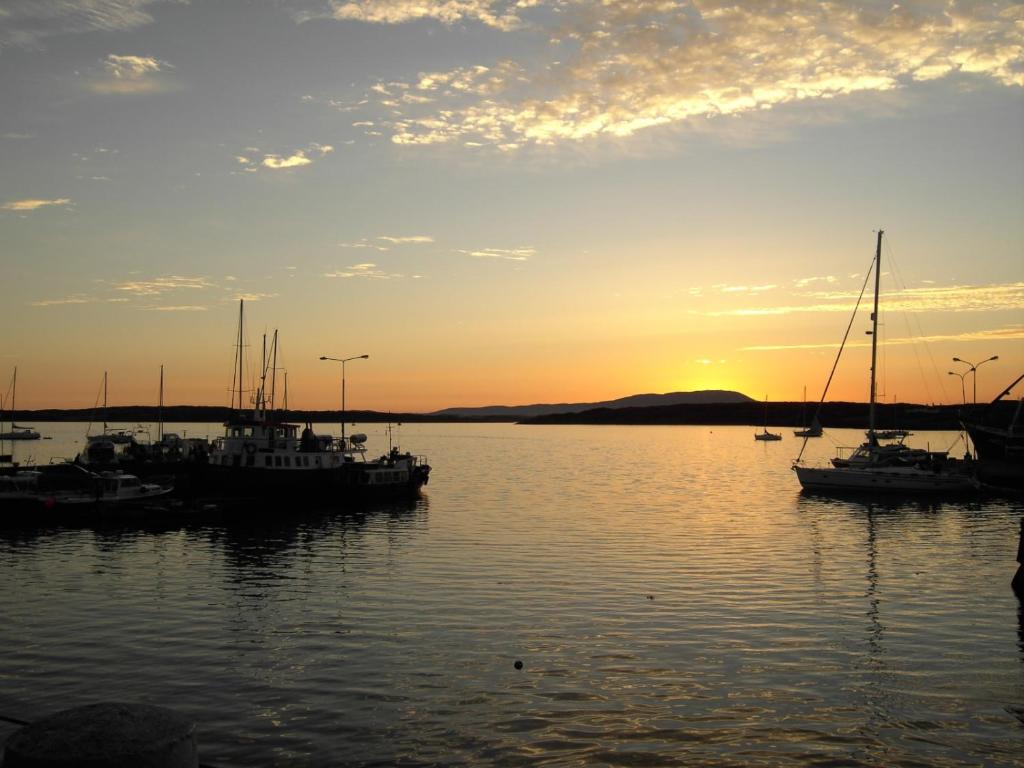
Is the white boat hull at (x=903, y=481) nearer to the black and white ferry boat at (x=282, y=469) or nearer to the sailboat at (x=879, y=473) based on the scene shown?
the sailboat at (x=879, y=473)

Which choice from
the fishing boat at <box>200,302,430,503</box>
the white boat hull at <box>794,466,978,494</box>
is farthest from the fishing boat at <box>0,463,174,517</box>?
the white boat hull at <box>794,466,978,494</box>

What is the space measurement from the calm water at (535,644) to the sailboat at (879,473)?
26314mm

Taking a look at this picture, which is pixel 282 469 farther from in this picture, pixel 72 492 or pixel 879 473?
pixel 879 473

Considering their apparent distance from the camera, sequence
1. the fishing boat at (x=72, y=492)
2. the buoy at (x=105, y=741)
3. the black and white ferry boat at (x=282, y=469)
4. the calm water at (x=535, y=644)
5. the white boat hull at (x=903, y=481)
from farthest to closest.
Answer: the white boat hull at (x=903, y=481) → the black and white ferry boat at (x=282, y=469) → the fishing boat at (x=72, y=492) → the calm water at (x=535, y=644) → the buoy at (x=105, y=741)

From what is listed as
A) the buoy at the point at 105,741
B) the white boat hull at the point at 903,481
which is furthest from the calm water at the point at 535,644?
the white boat hull at the point at 903,481

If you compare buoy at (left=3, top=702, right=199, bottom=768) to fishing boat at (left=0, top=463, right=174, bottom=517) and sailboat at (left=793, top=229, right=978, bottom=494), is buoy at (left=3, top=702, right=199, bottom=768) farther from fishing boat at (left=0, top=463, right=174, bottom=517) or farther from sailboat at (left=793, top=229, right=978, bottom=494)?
sailboat at (left=793, top=229, right=978, bottom=494)

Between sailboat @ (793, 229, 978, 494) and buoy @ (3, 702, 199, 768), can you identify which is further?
sailboat @ (793, 229, 978, 494)

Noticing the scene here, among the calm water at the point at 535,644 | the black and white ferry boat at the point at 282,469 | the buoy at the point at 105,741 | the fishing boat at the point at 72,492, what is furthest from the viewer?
the black and white ferry boat at the point at 282,469

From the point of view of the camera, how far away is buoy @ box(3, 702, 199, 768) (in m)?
8.14

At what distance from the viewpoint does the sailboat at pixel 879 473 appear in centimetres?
8006

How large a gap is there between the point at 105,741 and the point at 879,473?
8192cm

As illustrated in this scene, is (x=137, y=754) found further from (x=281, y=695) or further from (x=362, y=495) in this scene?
(x=362, y=495)

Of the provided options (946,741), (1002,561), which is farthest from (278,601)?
(1002,561)

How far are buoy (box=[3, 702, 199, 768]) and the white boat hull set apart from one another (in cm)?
8123
